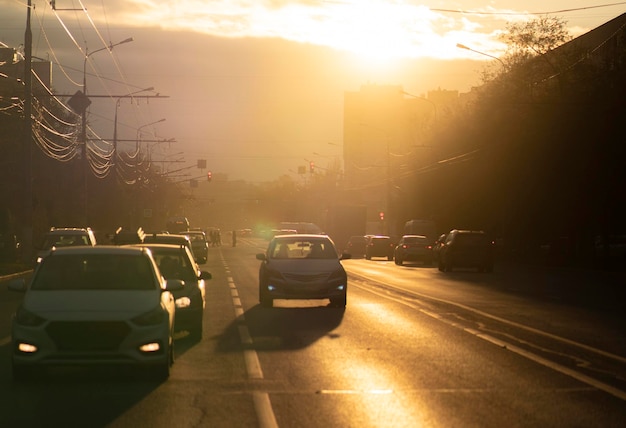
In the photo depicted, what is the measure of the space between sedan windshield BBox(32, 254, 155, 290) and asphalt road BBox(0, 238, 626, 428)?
1.03 metres

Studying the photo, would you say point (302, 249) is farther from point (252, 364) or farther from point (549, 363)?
point (549, 363)

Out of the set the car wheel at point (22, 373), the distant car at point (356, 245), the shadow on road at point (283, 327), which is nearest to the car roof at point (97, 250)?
the car wheel at point (22, 373)

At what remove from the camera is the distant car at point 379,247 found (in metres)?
67.9

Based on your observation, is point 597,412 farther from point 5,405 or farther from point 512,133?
point 512,133

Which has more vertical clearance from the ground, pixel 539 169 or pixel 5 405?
pixel 539 169

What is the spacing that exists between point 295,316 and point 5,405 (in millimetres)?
11229

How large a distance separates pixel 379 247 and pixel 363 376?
56.2m

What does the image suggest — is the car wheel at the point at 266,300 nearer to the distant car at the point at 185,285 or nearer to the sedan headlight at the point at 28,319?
the distant car at the point at 185,285

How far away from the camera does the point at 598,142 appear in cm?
4956

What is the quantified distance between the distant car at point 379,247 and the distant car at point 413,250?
10478mm

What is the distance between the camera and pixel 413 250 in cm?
5672

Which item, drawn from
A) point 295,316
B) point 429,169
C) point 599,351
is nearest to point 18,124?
point 429,169

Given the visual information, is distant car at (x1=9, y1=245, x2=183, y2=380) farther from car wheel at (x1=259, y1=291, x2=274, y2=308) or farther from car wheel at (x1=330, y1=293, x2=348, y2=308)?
Result: car wheel at (x1=330, y1=293, x2=348, y2=308)

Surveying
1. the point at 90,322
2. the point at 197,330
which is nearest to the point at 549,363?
the point at 197,330
